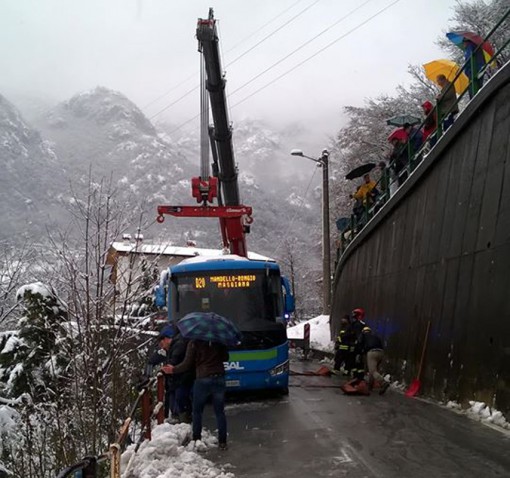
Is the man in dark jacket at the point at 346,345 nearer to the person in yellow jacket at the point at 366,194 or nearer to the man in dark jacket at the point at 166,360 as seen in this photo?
the person in yellow jacket at the point at 366,194

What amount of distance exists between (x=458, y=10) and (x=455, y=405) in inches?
1125

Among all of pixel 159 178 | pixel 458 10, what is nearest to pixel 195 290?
pixel 458 10

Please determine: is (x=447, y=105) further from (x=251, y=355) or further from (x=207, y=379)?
(x=207, y=379)

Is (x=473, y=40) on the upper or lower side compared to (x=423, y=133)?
upper

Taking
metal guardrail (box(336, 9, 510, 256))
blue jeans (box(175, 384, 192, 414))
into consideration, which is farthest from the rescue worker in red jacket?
blue jeans (box(175, 384, 192, 414))

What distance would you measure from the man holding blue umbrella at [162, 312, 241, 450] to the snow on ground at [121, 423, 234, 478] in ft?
1.39

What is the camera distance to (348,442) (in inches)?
316

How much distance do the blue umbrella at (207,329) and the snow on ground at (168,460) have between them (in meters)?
1.36

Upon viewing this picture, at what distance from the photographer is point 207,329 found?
7906 mm

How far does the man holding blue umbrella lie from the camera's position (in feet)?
25.9

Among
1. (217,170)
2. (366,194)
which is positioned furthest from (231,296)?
(366,194)

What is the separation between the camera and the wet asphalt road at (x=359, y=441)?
6707mm

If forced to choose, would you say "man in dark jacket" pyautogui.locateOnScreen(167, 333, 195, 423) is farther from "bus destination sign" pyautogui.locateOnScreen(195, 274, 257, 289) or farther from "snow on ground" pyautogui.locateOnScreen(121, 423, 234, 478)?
"bus destination sign" pyautogui.locateOnScreen(195, 274, 257, 289)

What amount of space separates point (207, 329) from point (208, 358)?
42cm
